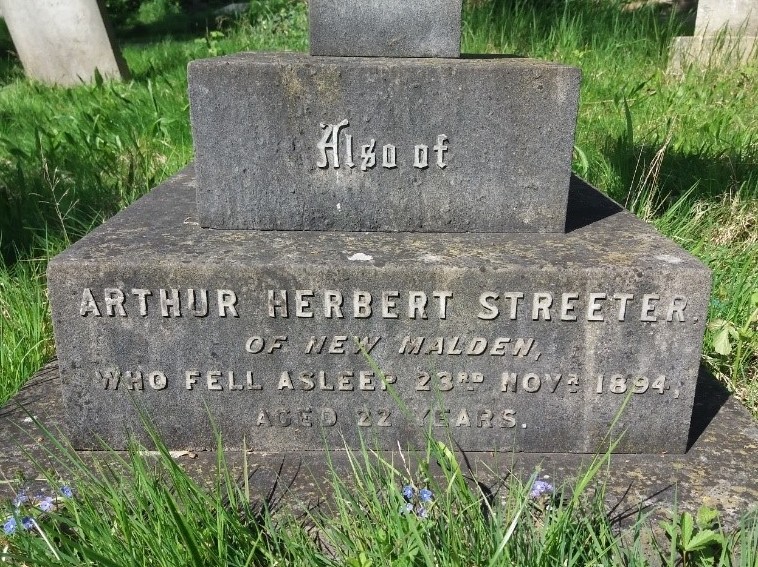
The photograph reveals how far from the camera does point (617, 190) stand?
128 inches

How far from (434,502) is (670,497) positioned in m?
0.61

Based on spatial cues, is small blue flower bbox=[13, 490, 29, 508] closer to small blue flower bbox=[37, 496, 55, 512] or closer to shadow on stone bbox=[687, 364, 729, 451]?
small blue flower bbox=[37, 496, 55, 512]

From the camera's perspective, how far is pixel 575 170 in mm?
3492

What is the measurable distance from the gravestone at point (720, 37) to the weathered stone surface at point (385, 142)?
325 centimetres

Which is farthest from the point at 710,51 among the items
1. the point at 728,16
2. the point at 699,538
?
the point at 699,538

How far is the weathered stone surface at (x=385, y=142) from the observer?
1.74m

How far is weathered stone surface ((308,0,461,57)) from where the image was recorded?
1.86 metres

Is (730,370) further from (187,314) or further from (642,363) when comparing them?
(187,314)

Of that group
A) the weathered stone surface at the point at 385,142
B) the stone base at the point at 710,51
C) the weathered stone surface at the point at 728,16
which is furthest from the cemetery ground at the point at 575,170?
the weathered stone surface at the point at 385,142

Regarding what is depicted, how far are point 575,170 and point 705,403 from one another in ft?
5.58

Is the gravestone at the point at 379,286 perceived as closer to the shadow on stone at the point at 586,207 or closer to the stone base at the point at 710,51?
the shadow on stone at the point at 586,207

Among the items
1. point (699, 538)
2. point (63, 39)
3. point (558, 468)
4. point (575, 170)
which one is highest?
point (63, 39)

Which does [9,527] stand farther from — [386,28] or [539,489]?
[386,28]

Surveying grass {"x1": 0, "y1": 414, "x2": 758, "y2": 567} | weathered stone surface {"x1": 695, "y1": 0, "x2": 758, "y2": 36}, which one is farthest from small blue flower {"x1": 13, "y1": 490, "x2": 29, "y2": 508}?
weathered stone surface {"x1": 695, "y1": 0, "x2": 758, "y2": 36}
